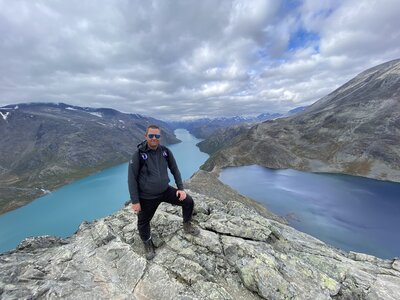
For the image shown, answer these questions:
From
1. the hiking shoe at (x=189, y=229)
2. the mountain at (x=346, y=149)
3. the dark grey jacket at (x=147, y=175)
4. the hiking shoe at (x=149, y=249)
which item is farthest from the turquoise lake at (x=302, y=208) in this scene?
the dark grey jacket at (x=147, y=175)

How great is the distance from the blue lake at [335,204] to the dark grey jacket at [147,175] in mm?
66449

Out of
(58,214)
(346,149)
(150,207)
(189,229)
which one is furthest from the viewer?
(346,149)

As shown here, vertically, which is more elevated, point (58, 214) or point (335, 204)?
point (335, 204)

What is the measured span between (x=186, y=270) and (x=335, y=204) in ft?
322

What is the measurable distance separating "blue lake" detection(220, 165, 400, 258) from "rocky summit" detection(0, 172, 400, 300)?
194ft

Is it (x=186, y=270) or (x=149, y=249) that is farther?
(x=149, y=249)

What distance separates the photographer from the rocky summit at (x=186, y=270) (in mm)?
9891

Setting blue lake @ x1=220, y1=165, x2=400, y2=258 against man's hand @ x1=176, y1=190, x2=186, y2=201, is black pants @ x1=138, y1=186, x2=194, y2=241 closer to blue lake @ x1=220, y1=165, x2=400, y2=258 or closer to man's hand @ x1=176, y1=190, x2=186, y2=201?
man's hand @ x1=176, y1=190, x2=186, y2=201

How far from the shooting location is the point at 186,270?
10844 millimetres

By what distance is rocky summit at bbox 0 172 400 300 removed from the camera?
9.89 meters

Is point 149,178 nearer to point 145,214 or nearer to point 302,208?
point 145,214

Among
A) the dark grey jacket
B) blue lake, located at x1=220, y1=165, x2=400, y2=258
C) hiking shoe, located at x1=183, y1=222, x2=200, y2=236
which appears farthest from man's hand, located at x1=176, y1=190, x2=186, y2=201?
blue lake, located at x1=220, y1=165, x2=400, y2=258

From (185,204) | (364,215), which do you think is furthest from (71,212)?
(185,204)

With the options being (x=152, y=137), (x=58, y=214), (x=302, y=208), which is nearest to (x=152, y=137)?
(x=152, y=137)
